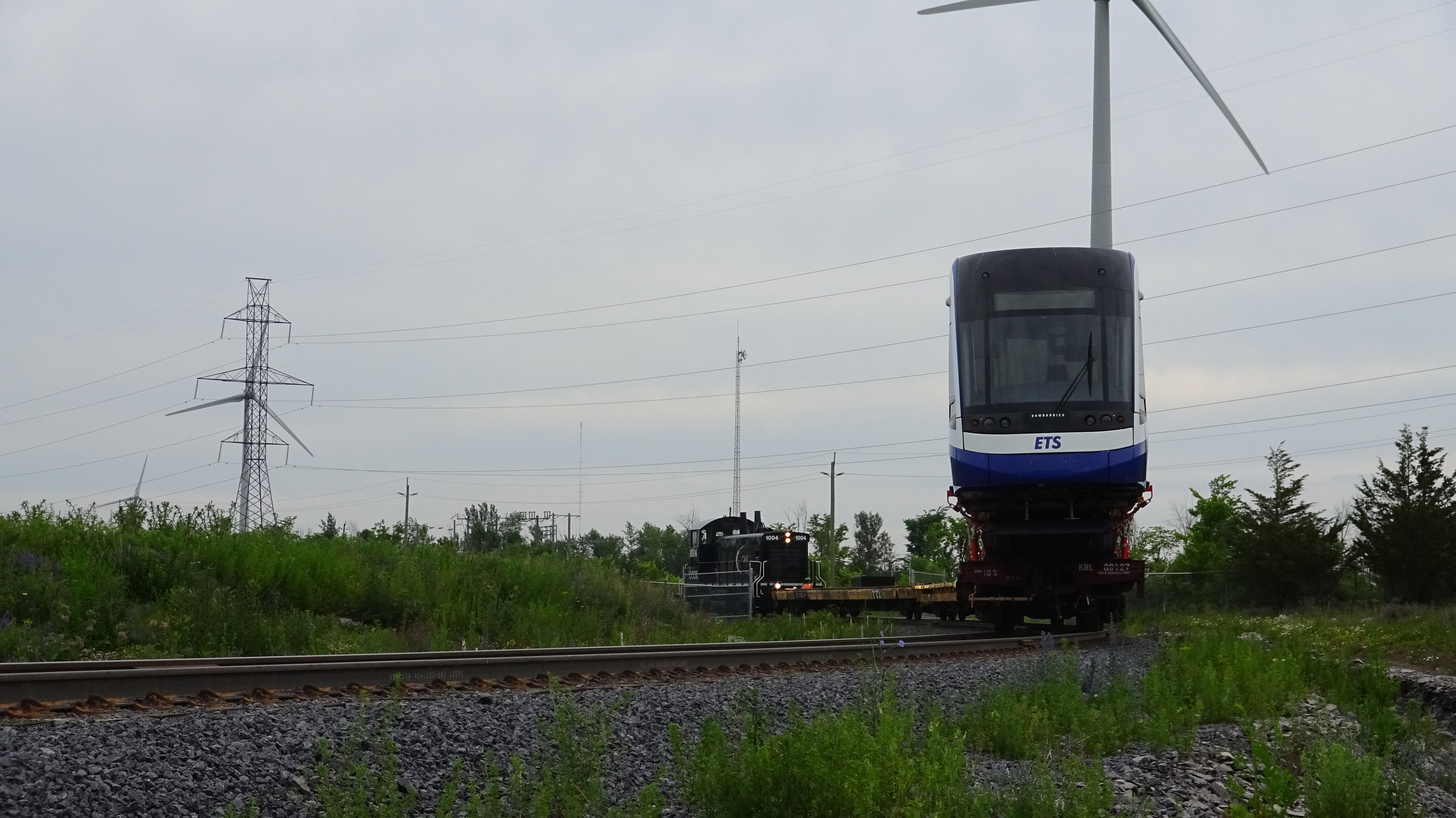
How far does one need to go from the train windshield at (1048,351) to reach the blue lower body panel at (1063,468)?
0.55 meters

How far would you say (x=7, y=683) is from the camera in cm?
682

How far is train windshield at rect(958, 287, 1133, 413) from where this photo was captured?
1438 cm

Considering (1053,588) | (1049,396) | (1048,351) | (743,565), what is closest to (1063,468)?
(1049,396)

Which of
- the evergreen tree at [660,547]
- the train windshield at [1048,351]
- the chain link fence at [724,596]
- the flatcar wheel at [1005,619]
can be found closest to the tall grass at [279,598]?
the flatcar wheel at [1005,619]

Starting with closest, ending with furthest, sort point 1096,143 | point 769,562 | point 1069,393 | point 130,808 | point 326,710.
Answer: point 130,808 < point 326,710 < point 1069,393 < point 1096,143 < point 769,562

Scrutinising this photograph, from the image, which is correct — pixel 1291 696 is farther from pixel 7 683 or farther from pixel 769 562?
pixel 769 562

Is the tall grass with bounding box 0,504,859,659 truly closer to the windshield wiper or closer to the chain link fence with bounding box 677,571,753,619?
the windshield wiper

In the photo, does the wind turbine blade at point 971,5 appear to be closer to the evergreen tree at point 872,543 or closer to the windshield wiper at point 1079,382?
the windshield wiper at point 1079,382

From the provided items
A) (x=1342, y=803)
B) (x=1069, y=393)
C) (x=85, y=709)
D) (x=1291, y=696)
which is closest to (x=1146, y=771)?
(x=1342, y=803)

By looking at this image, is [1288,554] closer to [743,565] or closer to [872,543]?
[743,565]

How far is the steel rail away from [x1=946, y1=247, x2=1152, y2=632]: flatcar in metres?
2.40

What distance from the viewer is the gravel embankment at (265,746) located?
4855 mm

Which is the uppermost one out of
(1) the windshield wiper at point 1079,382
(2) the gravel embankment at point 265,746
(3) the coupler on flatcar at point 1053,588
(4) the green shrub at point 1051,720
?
(1) the windshield wiper at point 1079,382

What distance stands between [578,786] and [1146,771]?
3.73 meters
